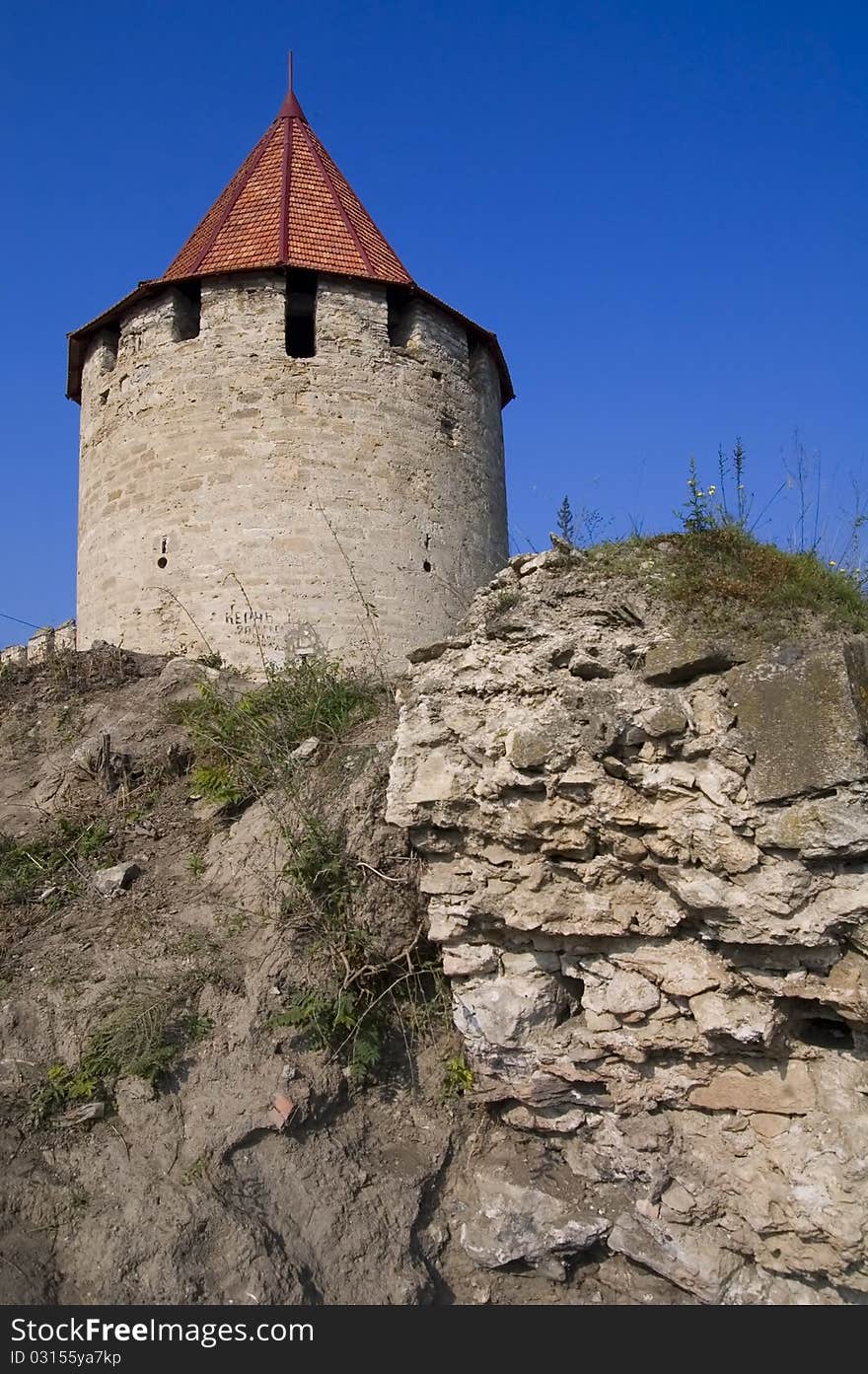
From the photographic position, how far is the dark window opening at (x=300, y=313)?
10.4 metres

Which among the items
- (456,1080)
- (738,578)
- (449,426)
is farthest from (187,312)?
(456,1080)

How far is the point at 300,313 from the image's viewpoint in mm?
10828

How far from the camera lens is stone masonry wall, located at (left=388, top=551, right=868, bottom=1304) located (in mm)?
3992

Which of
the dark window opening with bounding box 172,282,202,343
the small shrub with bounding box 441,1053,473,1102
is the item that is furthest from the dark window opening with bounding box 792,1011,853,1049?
the dark window opening with bounding box 172,282,202,343

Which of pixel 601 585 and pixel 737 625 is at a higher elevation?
pixel 601 585

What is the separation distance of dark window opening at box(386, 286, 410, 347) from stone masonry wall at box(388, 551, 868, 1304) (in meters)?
Answer: 6.63

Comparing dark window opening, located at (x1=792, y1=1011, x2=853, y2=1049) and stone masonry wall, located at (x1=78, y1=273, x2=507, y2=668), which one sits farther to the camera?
stone masonry wall, located at (x1=78, y1=273, x2=507, y2=668)

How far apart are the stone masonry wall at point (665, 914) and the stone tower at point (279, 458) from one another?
4.79 metres

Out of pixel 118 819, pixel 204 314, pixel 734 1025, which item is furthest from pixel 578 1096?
pixel 204 314

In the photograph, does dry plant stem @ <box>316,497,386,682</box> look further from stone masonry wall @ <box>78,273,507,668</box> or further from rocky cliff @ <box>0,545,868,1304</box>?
rocky cliff @ <box>0,545,868,1304</box>

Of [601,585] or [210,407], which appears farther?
[210,407]

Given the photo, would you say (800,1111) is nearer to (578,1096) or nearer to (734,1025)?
(734,1025)

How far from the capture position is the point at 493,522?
11141 millimetres
